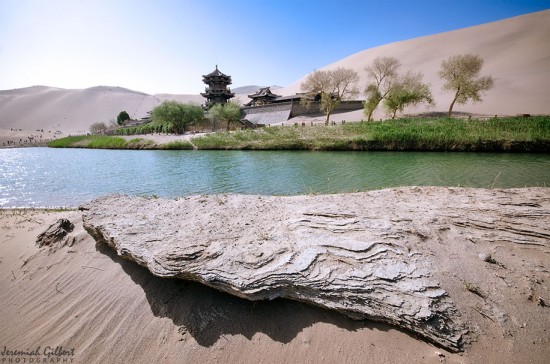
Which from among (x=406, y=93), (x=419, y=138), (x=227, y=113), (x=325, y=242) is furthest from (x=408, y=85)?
(x=325, y=242)

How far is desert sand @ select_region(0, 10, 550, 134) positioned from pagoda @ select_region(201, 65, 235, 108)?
3194cm

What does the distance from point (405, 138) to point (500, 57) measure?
2583 inches

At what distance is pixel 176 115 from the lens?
41.3 metres

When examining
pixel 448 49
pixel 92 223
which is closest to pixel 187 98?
pixel 448 49

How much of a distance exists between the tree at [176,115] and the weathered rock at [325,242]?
40.3m

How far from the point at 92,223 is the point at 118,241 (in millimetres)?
1126

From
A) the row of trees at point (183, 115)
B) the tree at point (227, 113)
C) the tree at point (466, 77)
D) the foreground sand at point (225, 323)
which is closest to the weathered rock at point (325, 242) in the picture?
the foreground sand at point (225, 323)

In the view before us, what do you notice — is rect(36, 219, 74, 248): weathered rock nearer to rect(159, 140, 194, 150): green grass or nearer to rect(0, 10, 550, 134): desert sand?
rect(159, 140, 194, 150): green grass

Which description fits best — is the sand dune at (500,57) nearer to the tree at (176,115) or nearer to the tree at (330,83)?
the tree at (330,83)

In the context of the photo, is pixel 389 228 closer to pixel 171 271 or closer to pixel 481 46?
pixel 171 271

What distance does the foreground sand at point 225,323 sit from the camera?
7.99 ft

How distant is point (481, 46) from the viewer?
221ft

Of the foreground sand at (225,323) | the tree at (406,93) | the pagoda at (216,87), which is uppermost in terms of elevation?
the pagoda at (216,87)

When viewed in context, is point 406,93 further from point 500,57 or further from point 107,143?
point 500,57
